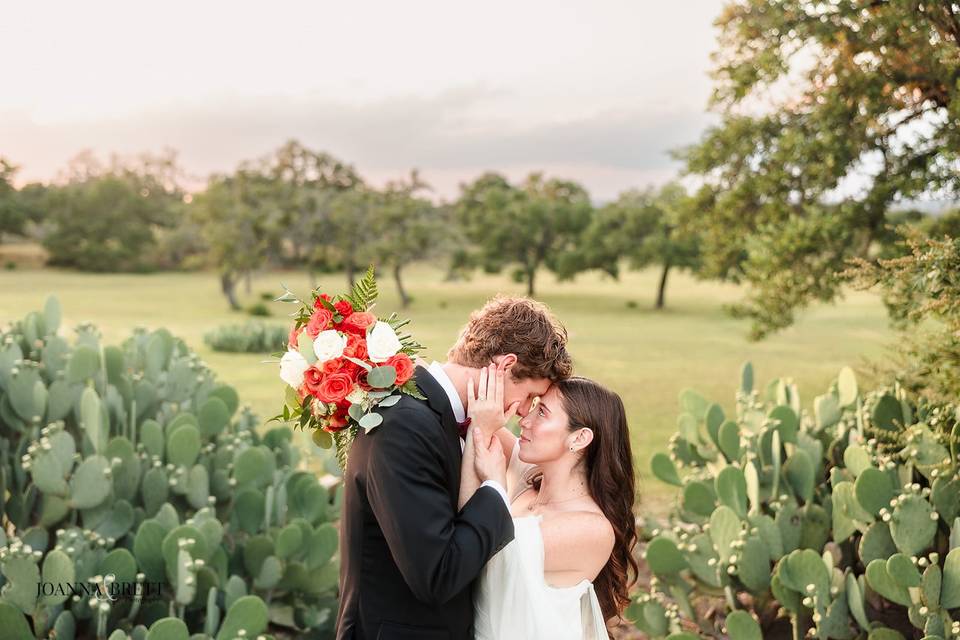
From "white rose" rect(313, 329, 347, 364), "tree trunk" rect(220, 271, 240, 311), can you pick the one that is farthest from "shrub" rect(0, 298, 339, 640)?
"tree trunk" rect(220, 271, 240, 311)

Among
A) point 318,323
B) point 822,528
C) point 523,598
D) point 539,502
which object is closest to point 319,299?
point 318,323

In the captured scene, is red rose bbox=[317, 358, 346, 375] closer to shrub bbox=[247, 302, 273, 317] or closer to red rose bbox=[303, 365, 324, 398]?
red rose bbox=[303, 365, 324, 398]

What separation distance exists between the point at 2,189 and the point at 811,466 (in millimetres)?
44376

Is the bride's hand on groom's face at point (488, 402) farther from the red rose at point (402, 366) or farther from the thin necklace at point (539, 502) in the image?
the thin necklace at point (539, 502)

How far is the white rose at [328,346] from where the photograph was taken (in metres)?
2.78

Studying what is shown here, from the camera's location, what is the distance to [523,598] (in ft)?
9.55

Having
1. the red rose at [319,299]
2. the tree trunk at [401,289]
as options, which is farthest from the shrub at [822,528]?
the tree trunk at [401,289]

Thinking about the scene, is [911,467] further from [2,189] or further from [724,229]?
[2,189]

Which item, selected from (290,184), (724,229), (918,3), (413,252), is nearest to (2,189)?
(290,184)

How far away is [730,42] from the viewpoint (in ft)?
26.9

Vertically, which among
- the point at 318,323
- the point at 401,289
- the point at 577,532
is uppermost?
the point at 318,323

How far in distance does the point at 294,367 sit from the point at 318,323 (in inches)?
6.1

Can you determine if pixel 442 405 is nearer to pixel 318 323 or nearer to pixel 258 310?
pixel 318 323

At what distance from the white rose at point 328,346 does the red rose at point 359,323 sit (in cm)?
9
